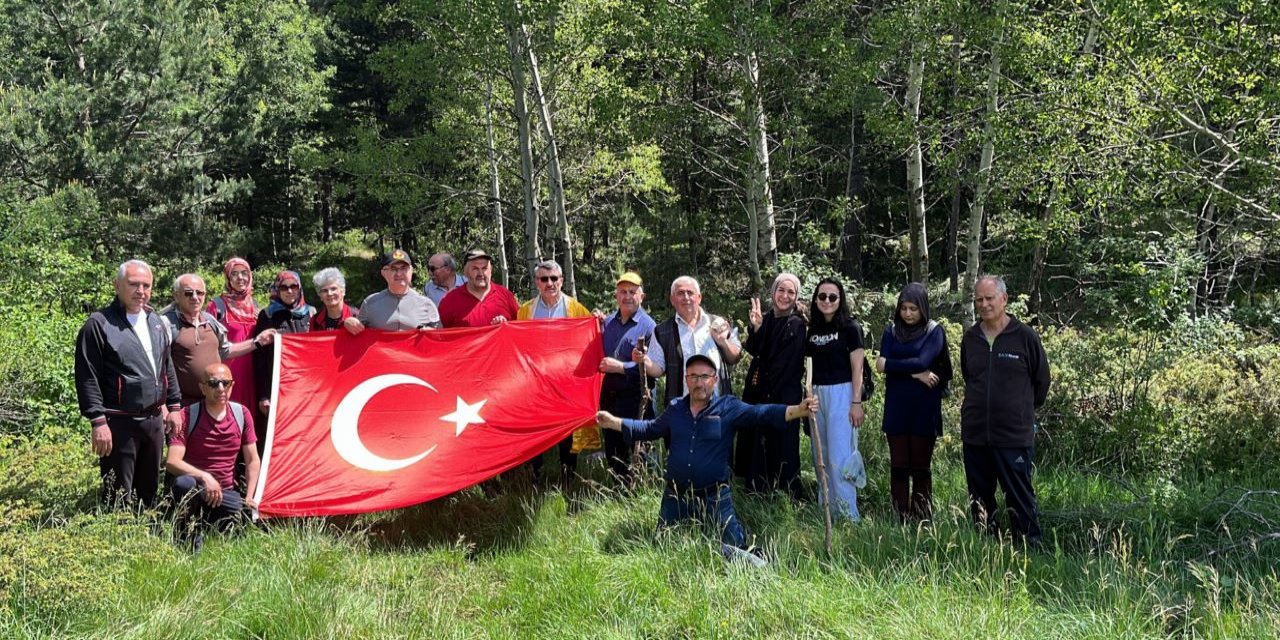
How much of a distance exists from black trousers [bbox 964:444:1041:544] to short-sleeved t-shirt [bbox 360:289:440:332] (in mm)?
4381

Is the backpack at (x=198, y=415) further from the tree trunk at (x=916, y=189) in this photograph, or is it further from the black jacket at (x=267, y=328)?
the tree trunk at (x=916, y=189)

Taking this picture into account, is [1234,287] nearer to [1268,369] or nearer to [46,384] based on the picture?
[1268,369]

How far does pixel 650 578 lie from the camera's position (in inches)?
195

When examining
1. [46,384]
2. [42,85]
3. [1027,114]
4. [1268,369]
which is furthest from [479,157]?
[1268,369]

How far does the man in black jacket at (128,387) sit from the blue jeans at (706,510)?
11.3ft

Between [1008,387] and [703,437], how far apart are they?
6.39 feet

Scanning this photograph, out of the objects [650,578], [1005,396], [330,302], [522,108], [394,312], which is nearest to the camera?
[650,578]

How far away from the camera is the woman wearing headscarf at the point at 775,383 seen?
6.18 m

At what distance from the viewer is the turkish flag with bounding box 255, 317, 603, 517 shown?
6.00 metres

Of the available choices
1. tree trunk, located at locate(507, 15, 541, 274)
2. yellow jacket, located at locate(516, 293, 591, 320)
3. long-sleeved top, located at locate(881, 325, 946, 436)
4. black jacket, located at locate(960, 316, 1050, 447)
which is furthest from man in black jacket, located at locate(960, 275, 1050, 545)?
tree trunk, located at locate(507, 15, 541, 274)

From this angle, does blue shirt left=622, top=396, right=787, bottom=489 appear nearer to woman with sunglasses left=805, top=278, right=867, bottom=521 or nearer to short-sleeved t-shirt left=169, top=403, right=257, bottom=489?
woman with sunglasses left=805, top=278, right=867, bottom=521

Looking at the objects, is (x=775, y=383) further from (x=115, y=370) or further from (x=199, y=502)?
(x=115, y=370)

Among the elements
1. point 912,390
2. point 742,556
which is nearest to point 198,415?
point 742,556

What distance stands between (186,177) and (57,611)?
78.6 feet
